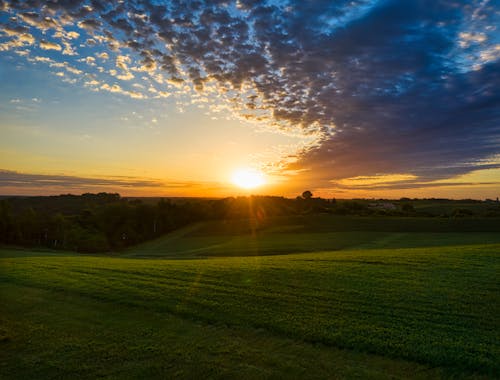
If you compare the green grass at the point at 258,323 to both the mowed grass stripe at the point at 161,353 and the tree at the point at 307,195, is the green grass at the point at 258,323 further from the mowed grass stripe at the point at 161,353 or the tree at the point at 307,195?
the tree at the point at 307,195

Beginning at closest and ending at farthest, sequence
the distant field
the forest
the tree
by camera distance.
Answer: the distant field → the forest → the tree

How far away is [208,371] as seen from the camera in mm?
7027

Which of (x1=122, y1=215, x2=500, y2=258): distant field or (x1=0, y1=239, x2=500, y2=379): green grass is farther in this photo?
(x1=122, y1=215, x2=500, y2=258): distant field

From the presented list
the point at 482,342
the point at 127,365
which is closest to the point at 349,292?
the point at 482,342

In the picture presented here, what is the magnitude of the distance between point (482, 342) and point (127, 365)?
8.54 metres

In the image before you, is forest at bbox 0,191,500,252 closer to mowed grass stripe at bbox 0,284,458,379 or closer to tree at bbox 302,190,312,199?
tree at bbox 302,190,312,199

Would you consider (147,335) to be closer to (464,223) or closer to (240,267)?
(240,267)

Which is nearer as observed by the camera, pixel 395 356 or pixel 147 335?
pixel 395 356

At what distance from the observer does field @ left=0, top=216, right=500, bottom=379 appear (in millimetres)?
7293

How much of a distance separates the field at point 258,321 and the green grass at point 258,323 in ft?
0.13

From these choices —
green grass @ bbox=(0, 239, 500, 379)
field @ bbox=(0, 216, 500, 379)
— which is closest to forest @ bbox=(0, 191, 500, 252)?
field @ bbox=(0, 216, 500, 379)

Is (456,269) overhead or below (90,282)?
overhead

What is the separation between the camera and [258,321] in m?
9.87

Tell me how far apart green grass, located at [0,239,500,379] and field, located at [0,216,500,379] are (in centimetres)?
4
